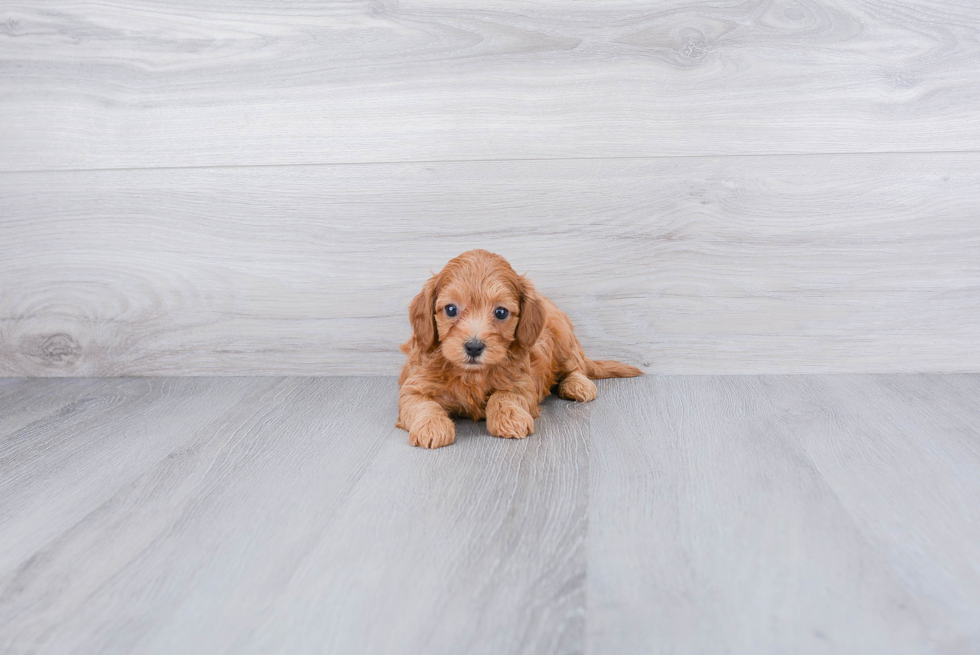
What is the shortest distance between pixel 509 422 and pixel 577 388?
0.31 meters

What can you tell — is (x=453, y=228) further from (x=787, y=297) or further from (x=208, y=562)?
(x=208, y=562)

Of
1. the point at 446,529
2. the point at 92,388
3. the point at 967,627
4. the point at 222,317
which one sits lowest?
the point at 92,388

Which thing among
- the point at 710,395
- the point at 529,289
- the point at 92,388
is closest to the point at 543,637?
the point at 529,289

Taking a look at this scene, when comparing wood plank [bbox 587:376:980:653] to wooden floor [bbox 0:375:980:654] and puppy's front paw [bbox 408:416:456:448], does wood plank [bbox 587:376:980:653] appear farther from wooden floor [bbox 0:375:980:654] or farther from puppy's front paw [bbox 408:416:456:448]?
puppy's front paw [bbox 408:416:456:448]

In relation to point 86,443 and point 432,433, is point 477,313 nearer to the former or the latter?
point 432,433

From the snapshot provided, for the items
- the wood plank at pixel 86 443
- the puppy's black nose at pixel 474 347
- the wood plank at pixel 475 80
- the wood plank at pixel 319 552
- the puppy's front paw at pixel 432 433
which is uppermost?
the wood plank at pixel 475 80

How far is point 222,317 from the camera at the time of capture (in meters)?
2.09

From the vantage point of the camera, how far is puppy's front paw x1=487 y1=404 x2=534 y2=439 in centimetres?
152

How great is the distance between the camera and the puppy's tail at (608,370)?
6.34 ft

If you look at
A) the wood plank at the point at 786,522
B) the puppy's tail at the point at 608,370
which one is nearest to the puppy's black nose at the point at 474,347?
the wood plank at the point at 786,522

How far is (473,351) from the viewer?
1525mm

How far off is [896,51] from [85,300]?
228 cm

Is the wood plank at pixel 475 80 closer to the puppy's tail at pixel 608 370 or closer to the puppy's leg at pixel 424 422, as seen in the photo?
the puppy's tail at pixel 608 370

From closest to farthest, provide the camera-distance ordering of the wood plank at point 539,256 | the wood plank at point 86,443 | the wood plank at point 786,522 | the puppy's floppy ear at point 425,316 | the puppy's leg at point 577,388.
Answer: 1. the wood plank at point 786,522
2. the wood plank at point 86,443
3. the puppy's floppy ear at point 425,316
4. the puppy's leg at point 577,388
5. the wood plank at point 539,256
